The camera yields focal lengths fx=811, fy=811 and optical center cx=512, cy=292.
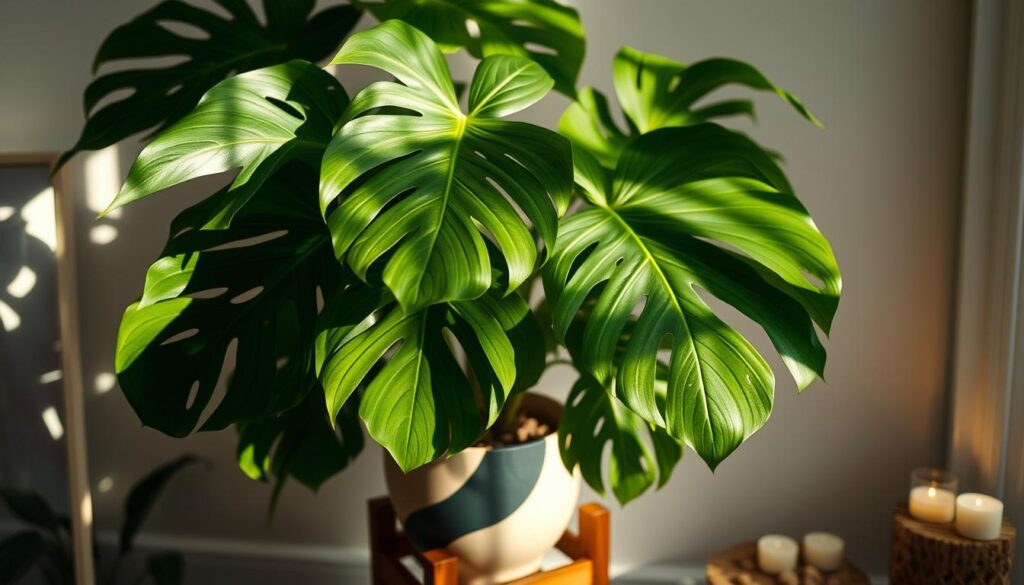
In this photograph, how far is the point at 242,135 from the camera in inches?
33.0

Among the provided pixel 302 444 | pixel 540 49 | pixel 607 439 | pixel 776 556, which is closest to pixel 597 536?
pixel 607 439

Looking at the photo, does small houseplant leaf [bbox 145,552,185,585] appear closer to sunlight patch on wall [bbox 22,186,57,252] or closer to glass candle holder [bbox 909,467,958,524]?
sunlight patch on wall [bbox 22,186,57,252]

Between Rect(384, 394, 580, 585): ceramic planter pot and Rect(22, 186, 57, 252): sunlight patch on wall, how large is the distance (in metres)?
0.82

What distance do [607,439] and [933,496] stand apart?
1.83 ft

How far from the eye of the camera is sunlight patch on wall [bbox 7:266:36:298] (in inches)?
58.9

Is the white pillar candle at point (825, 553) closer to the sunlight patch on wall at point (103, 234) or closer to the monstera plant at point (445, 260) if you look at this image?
the monstera plant at point (445, 260)

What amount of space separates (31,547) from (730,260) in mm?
1349

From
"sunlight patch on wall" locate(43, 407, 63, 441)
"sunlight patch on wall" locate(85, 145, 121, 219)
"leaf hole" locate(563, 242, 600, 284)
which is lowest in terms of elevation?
"sunlight patch on wall" locate(43, 407, 63, 441)

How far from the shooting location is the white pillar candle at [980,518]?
119 cm

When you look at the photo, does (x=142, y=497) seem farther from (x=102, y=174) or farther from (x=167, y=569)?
(x=102, y=174)

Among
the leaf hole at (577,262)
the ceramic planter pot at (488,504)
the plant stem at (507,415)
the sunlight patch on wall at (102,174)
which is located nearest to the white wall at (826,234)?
the sunlight patch on wall at (102,174)

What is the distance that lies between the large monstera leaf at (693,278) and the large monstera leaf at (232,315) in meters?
0.33

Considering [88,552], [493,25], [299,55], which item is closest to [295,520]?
[88,552]

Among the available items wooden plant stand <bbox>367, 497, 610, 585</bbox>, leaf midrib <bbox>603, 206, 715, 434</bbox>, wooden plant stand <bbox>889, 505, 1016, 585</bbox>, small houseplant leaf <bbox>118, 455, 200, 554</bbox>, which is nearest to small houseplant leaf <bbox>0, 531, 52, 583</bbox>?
small houseplant leaf <bbox>118, 455, 200, 554</bbox>
